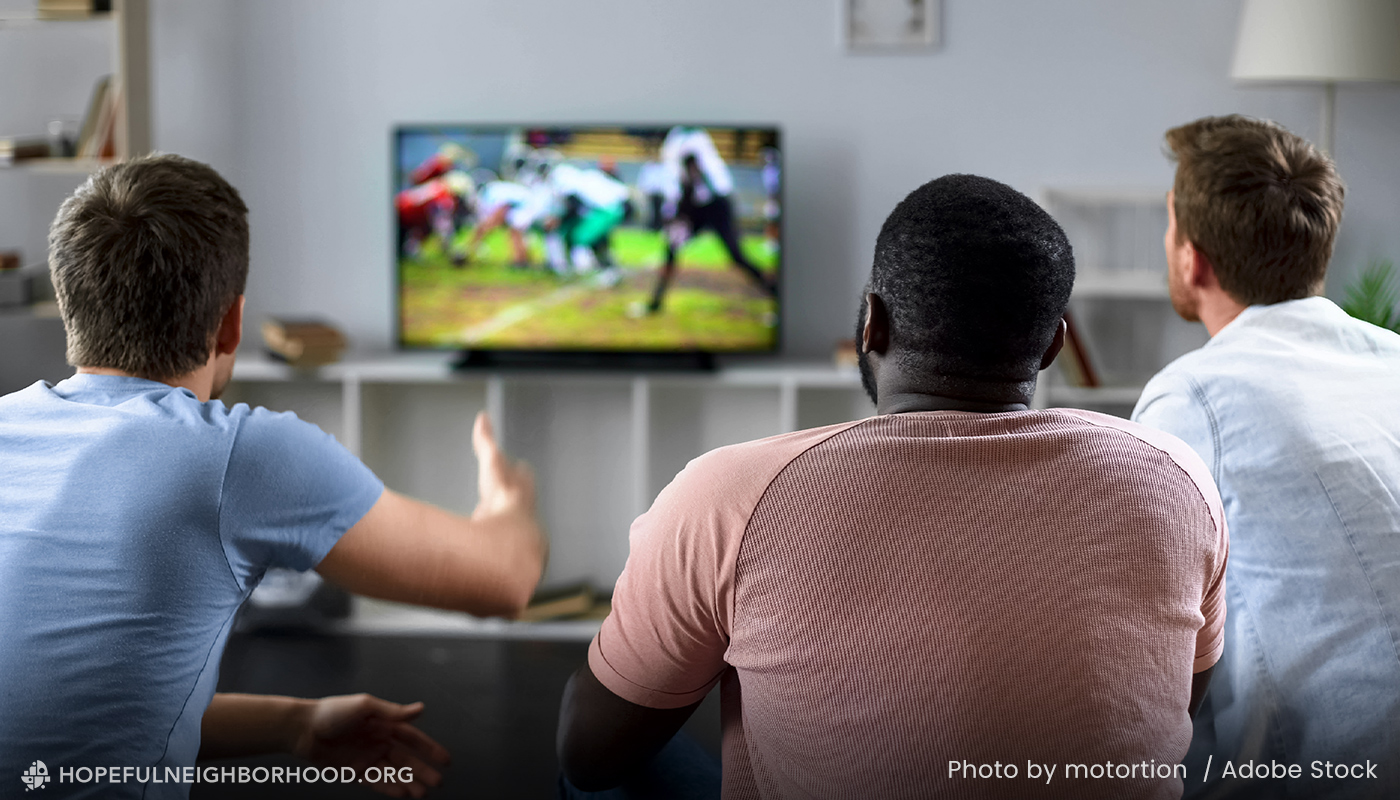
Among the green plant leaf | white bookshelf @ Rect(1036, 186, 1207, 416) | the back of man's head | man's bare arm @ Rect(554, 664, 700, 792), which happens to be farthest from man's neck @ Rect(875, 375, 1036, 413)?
white bookshelf @ Rect(1036, 186, 1207, 416)

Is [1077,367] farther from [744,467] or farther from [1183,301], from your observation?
[744,467]

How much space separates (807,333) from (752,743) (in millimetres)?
2753

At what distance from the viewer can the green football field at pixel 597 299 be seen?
334 centimetres

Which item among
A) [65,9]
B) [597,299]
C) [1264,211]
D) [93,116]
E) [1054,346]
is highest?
[65,9]

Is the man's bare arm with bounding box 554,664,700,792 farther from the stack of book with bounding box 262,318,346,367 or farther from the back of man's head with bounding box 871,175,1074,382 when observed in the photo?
the stack of book with bounding box 262,318,346,367

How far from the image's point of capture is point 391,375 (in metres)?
3.27

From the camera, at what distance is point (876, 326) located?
92cm

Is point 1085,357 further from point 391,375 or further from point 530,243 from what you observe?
point 391,375

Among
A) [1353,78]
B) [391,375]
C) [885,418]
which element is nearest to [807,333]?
[391,375]

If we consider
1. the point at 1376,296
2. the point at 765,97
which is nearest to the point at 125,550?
the point at 765,97

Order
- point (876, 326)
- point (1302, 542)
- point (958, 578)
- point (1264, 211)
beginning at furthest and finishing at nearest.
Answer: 1. point (1264, 211)
2. point (1302, 542)
3. point (876, 326)
4. point (958, 578)

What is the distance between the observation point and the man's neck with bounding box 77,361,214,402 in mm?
1016

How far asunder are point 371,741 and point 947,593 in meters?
0.58

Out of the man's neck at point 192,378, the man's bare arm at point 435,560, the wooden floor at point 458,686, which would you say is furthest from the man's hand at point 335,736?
the wooden floor at point 458,686
